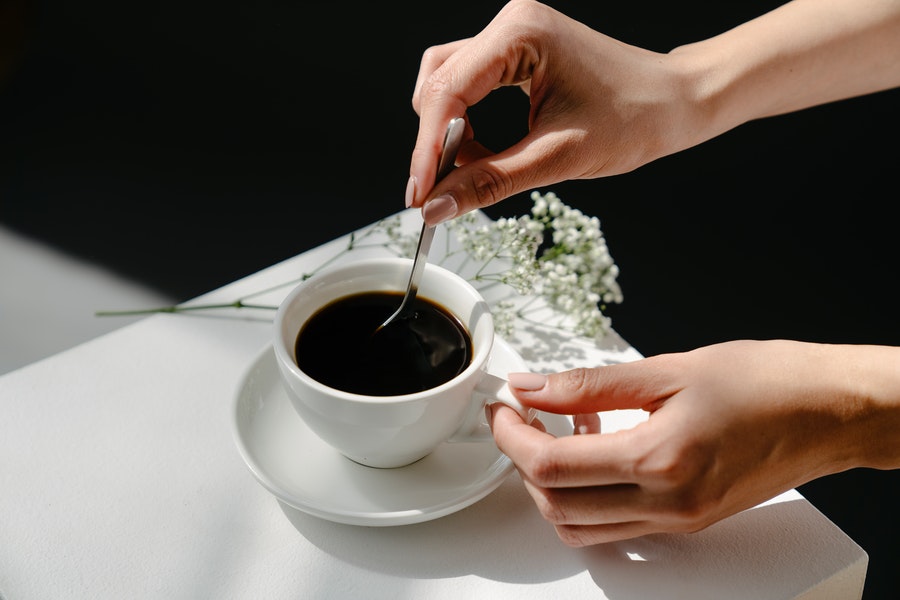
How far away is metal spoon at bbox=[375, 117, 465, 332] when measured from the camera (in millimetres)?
1120

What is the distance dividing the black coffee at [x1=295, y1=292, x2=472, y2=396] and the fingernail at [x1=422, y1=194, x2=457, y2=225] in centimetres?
12

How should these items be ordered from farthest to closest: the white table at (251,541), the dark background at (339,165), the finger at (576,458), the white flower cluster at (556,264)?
the dark background at (339,165) → the white flower cluster at (556,264) → the white table at (251,541) → the finger at (576,458)

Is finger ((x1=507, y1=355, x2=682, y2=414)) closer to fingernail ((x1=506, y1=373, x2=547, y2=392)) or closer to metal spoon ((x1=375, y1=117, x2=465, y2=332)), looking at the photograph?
fingernail ((x1=506, y1=373, x2=547, y2=392))

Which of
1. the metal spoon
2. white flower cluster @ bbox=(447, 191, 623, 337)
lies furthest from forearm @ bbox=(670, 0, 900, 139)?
the metal spoon

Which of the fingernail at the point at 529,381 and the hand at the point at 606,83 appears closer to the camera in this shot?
the fingernail at the point at 529,381

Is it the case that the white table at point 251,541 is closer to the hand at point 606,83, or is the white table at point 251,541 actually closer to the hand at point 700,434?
the hand at point 700,434

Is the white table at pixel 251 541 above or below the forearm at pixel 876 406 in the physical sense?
below

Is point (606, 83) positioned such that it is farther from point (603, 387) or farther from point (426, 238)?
point (603, 387)

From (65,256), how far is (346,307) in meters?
1.63

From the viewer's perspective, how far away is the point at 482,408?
1.07 m

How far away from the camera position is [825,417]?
0.98 m

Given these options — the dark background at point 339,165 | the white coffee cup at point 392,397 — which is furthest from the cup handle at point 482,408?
the dark background at point 339,165

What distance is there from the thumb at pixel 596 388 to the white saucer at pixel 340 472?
0.37ft

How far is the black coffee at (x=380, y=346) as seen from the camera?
3.46 feet
